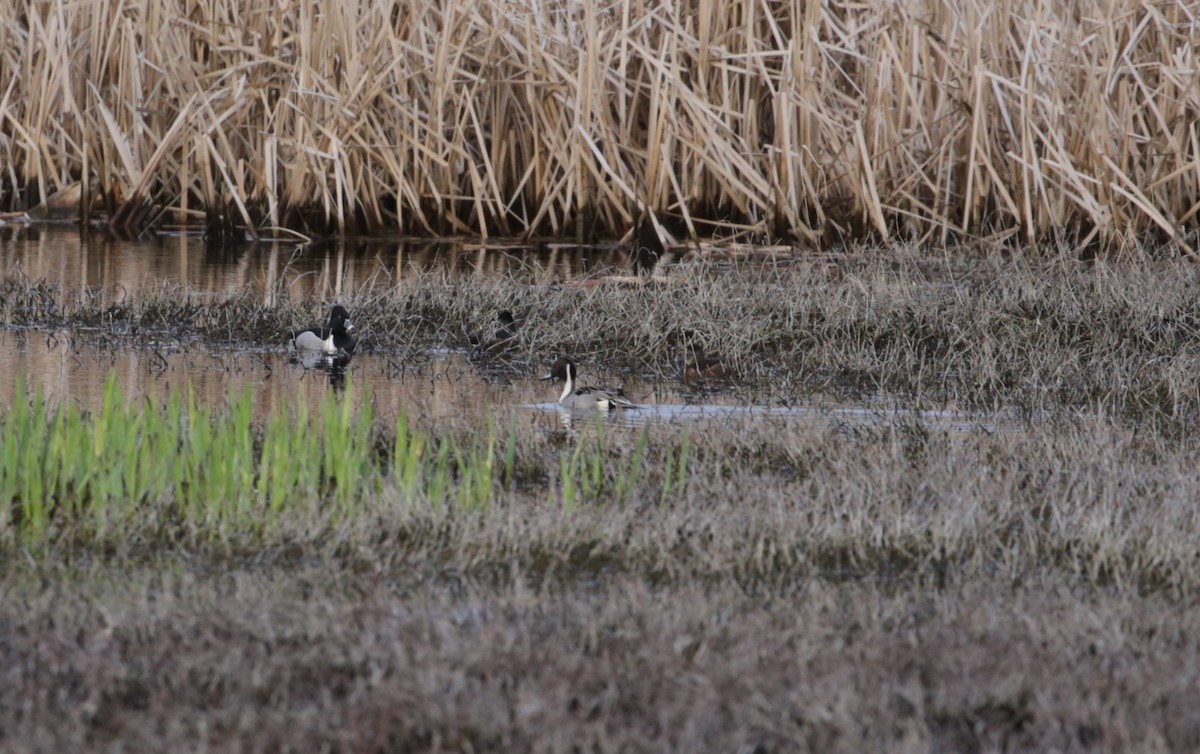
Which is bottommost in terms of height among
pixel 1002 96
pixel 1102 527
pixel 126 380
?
Answer: pixel 126 380

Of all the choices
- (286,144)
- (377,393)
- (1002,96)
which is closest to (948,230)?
(1002,96)

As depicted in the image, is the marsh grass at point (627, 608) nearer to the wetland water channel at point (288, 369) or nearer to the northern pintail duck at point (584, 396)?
the wetland water channel at point (288, 369)

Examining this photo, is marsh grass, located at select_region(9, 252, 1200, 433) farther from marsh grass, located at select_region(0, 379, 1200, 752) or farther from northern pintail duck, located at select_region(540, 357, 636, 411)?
marsh grass, located at select_region(0, 379, 1200, 752)

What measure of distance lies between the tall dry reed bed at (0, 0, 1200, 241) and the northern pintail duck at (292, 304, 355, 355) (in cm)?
449

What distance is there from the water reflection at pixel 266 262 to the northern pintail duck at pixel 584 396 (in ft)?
9.19

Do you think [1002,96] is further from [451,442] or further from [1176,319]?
[451,442]

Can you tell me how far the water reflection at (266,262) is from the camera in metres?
10.8

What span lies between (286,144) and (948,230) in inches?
199

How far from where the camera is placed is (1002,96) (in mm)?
11477

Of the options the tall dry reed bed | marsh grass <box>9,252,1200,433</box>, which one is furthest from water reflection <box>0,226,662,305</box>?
marsh grass <box>9,252,1200,433</box>

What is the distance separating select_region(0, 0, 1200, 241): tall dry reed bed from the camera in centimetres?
1149

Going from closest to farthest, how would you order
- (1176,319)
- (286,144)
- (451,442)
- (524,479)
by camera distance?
(524,479) < (451,442) < (1176,319) < (286,144)

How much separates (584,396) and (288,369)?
1.90 m

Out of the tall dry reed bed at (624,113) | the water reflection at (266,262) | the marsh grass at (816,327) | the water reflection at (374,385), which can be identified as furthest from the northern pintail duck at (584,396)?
the tall dry reed bed at (624,113)
